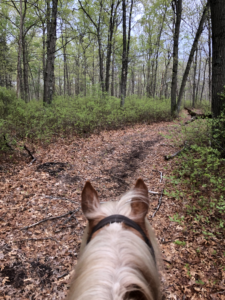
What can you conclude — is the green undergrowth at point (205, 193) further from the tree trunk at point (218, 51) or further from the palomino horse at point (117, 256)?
the palomino horse at point (117, 256)

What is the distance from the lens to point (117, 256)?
87cm

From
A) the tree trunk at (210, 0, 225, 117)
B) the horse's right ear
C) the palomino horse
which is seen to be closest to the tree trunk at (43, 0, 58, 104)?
the tree trunk at (210, 0, 225, 117)

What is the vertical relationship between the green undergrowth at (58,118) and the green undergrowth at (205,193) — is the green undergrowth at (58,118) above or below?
above

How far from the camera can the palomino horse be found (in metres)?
0.74

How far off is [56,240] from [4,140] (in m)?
4.14

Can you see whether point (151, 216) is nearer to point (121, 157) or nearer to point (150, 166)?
point (150, 166)

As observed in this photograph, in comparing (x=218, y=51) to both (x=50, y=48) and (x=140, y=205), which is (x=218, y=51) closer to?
(x=140, y=205)

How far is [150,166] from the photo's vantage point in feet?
20.8

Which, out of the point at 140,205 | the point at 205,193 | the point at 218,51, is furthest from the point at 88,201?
the point at 218,51

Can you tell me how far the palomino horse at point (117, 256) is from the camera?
74 cm

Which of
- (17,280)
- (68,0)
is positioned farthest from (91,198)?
(68,0)

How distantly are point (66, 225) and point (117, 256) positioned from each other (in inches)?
131

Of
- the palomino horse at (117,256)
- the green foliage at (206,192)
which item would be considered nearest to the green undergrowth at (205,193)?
the green foliage at (206,192)

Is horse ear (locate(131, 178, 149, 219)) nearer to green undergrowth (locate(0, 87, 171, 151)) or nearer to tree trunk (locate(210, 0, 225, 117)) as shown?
tree trunk (locate(210, 0, 225, 117))
